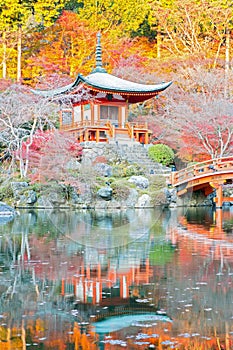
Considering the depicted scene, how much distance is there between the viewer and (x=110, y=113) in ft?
87.0

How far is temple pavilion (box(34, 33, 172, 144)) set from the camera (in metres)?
25.0

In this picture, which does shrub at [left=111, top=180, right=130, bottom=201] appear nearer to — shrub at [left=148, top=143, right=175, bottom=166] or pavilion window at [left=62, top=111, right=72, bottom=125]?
shrub at [left=148, top=143, right=175, bottom=166]

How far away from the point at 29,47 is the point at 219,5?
478 inches

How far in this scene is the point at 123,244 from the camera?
496 inches

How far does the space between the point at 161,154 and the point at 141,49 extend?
507 inches

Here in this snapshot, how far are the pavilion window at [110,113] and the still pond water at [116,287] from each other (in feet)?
38.9

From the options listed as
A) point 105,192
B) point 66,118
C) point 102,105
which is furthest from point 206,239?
point 66,118

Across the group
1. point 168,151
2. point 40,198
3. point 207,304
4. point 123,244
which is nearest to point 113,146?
point 168,151

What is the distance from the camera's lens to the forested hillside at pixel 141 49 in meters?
28.3

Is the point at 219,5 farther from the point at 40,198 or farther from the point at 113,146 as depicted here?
the point at 40,198

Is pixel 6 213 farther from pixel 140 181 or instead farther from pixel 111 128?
pixel 111 128

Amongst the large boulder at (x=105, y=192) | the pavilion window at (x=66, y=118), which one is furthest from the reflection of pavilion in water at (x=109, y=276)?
the pavilion window at (x=66, y=118)

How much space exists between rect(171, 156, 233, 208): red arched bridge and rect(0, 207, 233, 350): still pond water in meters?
6.12

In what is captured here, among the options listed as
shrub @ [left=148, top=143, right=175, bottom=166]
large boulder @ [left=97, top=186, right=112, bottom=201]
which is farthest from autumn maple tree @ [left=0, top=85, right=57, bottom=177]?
shrub @ [left=148, top=143, right=175, bottom=166]
